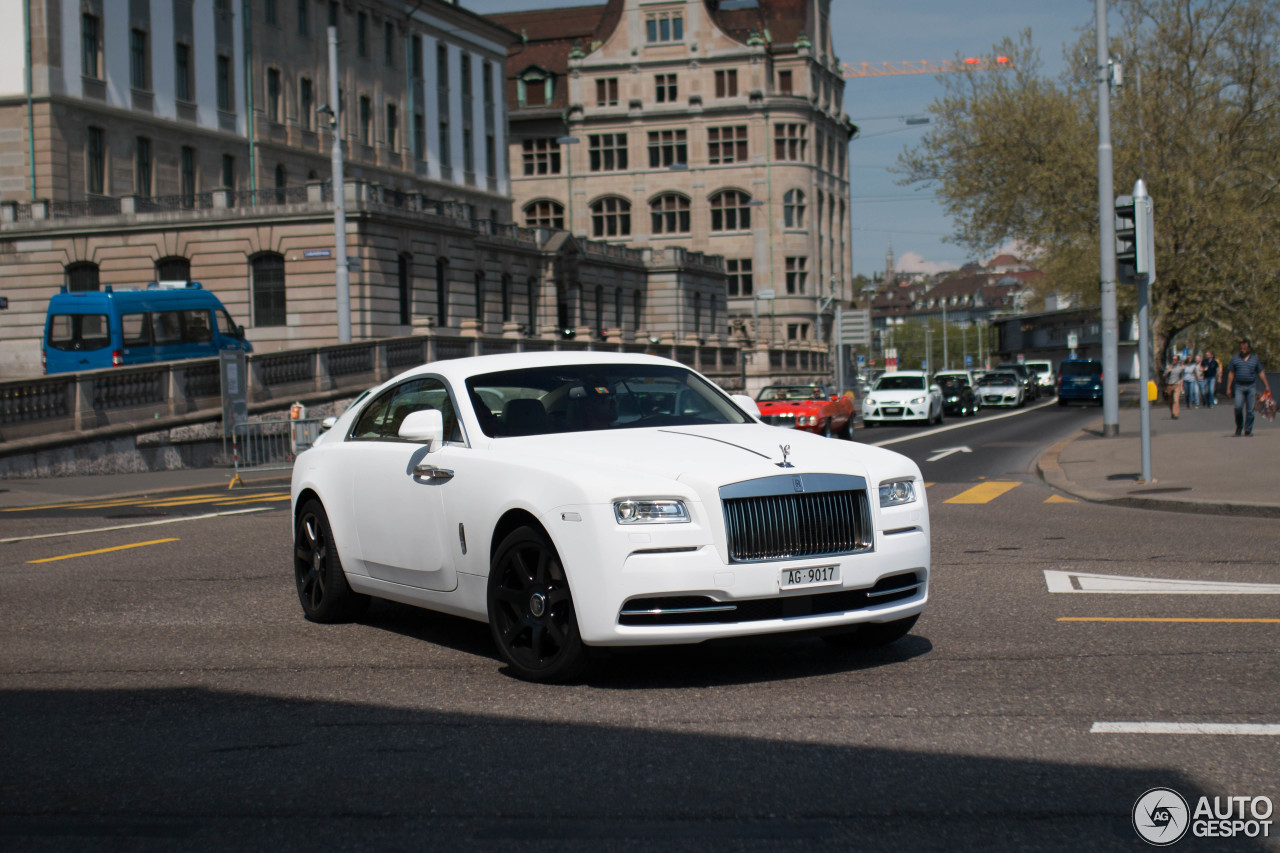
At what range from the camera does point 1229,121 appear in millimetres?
41312

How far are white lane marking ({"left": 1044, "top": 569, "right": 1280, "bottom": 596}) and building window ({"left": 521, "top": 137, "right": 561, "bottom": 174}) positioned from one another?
9984 centimetres

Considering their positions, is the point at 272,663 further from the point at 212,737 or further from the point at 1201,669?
the point at 1201,669

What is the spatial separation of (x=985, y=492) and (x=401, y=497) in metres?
11.8

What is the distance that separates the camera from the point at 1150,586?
361 inches

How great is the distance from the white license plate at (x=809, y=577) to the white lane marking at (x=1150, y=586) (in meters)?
3.34

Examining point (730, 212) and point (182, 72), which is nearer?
point (182, 72)

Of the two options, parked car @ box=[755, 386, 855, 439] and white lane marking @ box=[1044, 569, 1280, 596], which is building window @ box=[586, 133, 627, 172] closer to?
parked car @ box=[755, 386, 855, 439]

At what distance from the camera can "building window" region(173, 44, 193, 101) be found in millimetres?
55469

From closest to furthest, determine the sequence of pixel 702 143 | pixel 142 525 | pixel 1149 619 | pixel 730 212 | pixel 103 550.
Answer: pixel 1149 619, pixel 103 550, pixel 142 525, pixel 702 143, pixel 730 212

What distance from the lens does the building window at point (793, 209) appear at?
10356 cm

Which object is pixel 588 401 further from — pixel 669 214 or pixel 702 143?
pixel 669 214

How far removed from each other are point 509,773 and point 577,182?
339 ft

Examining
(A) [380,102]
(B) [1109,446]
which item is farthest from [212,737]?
(A) [380,102]

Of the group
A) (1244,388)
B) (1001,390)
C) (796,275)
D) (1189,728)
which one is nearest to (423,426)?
(1189,728)
